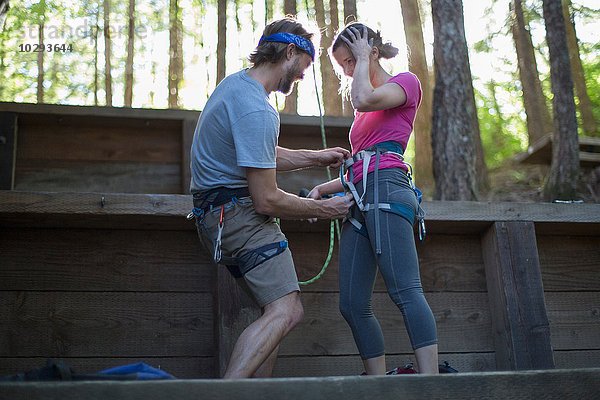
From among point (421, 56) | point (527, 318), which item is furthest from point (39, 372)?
point (421, 56)

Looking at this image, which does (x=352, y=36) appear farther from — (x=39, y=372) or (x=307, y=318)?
(x=39, y=372)

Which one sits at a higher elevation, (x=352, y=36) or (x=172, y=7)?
(x=172, y=7)

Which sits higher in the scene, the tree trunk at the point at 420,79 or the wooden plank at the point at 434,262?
the tree trunk at the point at 420,79

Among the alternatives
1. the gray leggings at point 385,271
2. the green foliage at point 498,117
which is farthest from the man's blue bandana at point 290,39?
the green foliage at point 498,117

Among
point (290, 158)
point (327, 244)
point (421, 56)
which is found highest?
point (421, 56)

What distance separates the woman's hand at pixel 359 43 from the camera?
11.2 ft

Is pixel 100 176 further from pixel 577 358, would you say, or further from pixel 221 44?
pixel 221 44

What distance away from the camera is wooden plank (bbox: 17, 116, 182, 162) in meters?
6.21

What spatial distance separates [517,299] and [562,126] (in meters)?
5.01

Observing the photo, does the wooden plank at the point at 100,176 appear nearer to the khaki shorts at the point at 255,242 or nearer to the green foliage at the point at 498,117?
the khaki shorts at the point at 255,242

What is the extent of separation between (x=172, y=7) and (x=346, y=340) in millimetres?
15518

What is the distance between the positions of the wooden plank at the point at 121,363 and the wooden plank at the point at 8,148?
2.35 metres

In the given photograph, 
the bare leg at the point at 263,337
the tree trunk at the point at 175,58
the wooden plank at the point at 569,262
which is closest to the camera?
the bare leg at the point at 263,337

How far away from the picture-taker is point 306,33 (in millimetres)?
3316
